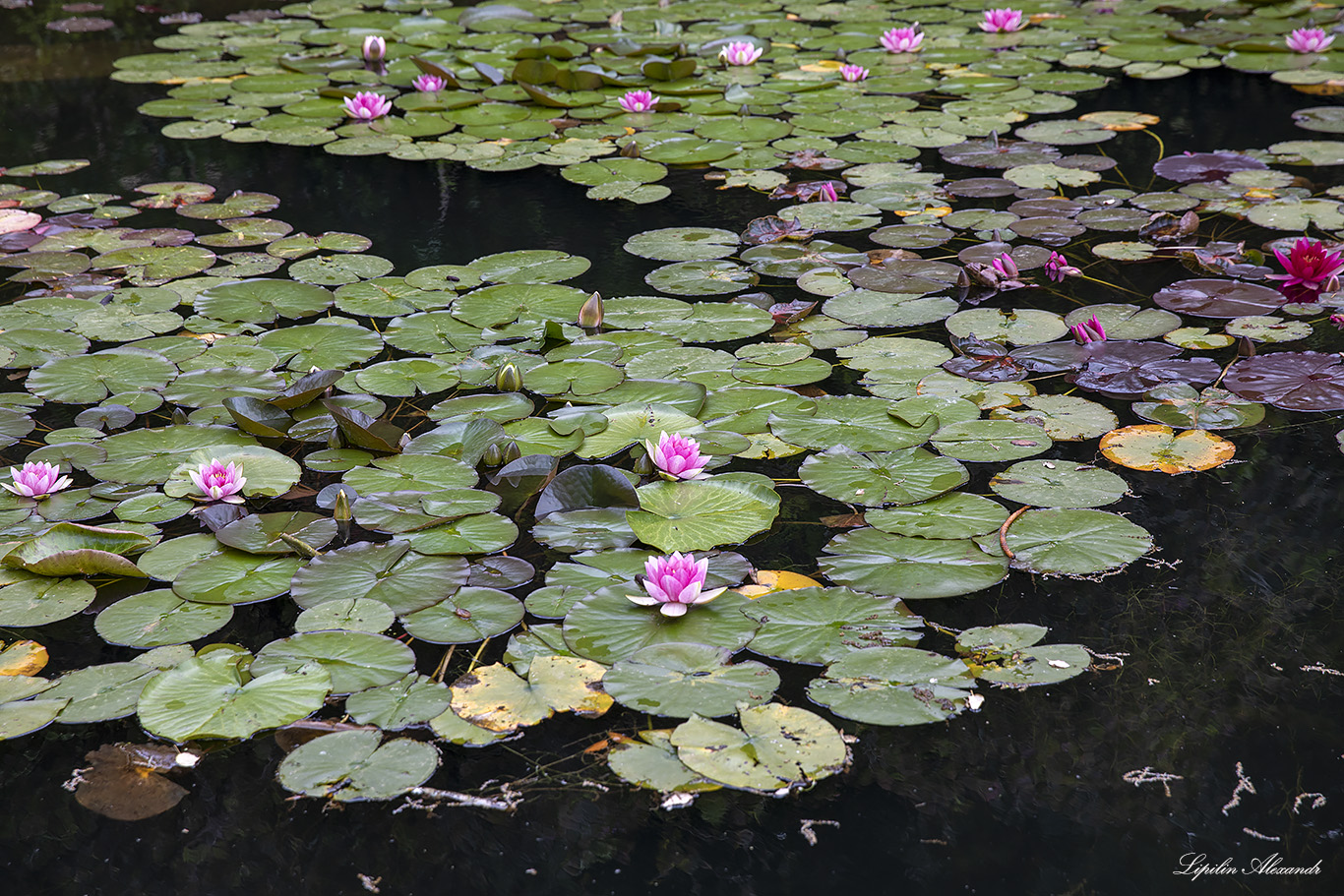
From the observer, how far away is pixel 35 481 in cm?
221

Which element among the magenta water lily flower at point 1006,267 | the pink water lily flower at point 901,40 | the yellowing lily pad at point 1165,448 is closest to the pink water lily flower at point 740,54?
the pink water lily flower at point 901,40

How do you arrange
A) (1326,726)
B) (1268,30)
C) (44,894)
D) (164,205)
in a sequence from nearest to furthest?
(44,894) < (1326,726) < (164,205) < (1268,30)

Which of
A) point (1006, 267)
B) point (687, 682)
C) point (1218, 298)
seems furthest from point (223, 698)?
point (1218, 298)

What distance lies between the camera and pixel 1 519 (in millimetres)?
2162

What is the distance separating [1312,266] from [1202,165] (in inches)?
44.8

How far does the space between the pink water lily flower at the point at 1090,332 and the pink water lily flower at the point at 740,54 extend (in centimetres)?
325

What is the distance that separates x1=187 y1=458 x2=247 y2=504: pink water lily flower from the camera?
7.14 feet

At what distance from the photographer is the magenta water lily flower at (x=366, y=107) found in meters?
4.79

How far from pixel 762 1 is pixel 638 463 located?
18.3 feet

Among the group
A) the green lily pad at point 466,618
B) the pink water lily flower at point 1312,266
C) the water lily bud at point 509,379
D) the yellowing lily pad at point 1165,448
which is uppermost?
the pink water lily flower at point 1312,266

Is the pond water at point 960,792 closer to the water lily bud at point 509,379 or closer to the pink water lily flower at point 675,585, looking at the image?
the pink water lily flower at point 675,585

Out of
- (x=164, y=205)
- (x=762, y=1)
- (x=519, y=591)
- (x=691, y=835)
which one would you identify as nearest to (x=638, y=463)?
(x=519, y=591)

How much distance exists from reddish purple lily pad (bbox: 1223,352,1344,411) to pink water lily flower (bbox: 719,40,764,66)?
350 centimetres

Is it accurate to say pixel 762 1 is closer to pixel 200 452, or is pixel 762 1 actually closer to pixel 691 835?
pixel 200 452
